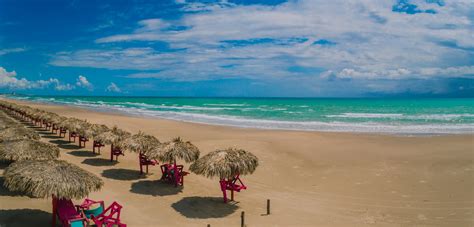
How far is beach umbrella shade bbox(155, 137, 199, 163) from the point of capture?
11.2m

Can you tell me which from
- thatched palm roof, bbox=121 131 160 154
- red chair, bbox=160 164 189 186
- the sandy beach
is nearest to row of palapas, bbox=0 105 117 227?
the sandy beach

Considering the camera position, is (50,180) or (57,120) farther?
(57,120)

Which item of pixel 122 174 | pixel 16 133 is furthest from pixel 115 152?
pixel 16 133

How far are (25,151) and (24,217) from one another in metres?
2.80

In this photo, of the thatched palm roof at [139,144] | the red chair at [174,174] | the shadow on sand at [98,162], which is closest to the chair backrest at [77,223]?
the red chair at [174,174]

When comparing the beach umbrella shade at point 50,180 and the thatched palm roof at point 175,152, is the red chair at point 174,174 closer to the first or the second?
the thatched palm roof at point 175,152

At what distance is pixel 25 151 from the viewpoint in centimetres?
1072

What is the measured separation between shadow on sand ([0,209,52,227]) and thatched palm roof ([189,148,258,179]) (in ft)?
13.1

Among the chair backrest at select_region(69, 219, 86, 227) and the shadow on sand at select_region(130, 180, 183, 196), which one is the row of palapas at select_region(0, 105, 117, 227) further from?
the shadow on sand at select_region(130, 180, 183, 196)

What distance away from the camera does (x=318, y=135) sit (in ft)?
79.8

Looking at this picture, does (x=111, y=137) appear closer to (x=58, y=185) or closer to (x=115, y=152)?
(x=115, y=152)

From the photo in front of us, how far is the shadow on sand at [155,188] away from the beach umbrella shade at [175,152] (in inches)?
41.8

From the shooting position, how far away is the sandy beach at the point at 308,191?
9414 millimetres

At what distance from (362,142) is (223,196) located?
13044 millimetres
